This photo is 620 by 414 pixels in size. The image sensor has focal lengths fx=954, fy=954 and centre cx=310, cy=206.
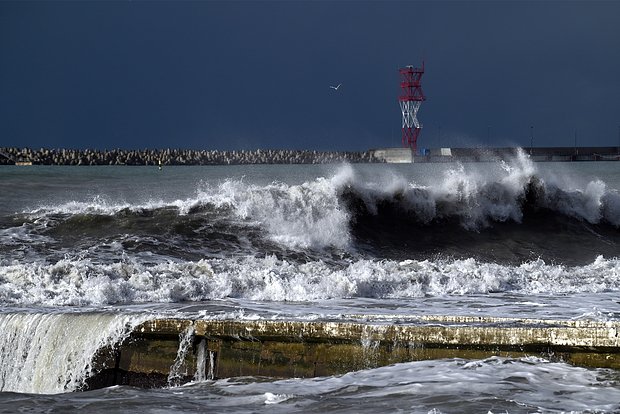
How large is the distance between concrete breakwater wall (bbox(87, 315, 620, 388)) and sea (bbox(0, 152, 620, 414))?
13 centimetres

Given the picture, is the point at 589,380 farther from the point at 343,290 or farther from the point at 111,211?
the point at 111,211

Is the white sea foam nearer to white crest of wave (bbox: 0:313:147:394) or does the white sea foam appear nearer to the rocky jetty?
white crest of wave (bbox: 0:313:147:394)

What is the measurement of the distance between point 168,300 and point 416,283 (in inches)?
110

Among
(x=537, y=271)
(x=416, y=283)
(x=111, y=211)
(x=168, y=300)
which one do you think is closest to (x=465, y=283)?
(x=416, y=283)

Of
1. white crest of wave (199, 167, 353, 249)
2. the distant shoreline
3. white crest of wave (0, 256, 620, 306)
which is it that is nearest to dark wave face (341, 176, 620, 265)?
white crest of wave (199, 167, 353, 249)

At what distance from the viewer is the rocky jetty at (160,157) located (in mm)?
64125

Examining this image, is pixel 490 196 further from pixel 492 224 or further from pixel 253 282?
pixel 253 282

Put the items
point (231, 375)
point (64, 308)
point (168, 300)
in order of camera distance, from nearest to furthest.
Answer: point (231, 375), point (64, 308), point (168, 300)

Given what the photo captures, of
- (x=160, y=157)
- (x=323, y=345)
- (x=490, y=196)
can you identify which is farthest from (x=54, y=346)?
(x=160, y=157)

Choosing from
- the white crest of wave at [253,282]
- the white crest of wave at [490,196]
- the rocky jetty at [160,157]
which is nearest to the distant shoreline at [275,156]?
the rocky jetty at [160,157]

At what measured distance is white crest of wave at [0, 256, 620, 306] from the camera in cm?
1015

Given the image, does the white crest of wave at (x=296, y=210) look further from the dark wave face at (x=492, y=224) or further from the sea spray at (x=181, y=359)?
the sea spray at (x=181, y=359)

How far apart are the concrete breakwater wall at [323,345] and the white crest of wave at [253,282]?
7.94 ft

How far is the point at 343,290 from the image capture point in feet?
34.2
